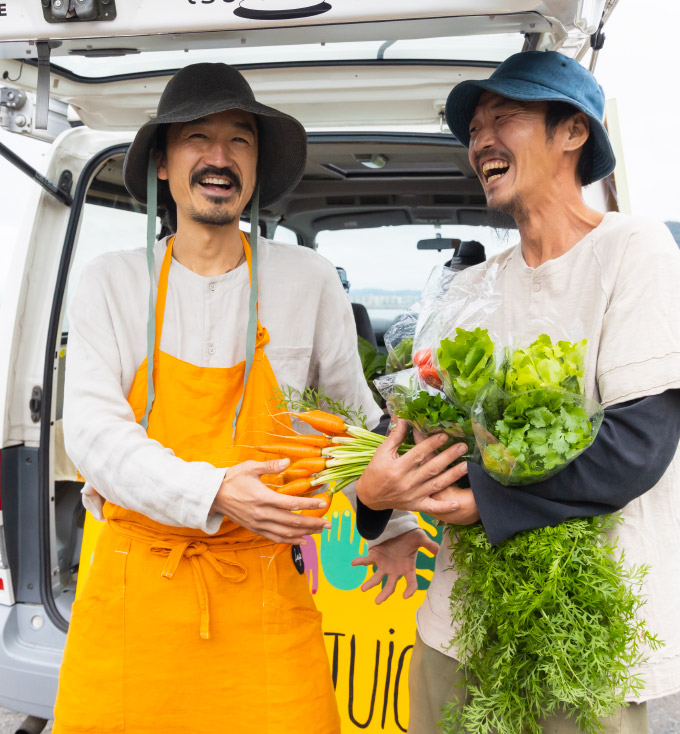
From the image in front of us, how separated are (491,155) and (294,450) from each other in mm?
792

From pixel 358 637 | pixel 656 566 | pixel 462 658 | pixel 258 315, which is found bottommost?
pixel 358 637

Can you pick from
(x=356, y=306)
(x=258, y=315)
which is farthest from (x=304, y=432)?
(x=356, y=306)

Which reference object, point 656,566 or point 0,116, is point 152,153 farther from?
point 656,566

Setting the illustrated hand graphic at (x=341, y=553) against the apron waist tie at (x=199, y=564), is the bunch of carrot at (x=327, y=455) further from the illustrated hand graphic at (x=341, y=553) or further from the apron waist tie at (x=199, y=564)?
the illustrated hand graphic at (x=341, y=553)

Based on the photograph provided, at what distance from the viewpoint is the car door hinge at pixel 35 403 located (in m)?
2.66

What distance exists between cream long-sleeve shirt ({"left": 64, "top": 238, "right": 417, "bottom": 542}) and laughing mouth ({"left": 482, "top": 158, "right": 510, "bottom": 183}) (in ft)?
1.91

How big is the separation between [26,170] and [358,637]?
1.92 meters

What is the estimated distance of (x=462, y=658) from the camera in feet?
4.70

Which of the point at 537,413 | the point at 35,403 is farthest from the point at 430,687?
the point at 35,403

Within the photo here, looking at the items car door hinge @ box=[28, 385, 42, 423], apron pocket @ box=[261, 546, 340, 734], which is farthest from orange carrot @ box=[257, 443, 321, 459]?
car door hinge @ box=[28, 385, 42, 423]

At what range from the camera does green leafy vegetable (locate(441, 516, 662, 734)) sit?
1.23 m

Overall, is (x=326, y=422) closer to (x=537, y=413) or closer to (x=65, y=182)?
(x=537, y=413)

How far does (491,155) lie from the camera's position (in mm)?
1641

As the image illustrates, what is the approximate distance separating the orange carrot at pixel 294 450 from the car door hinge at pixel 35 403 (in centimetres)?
132
